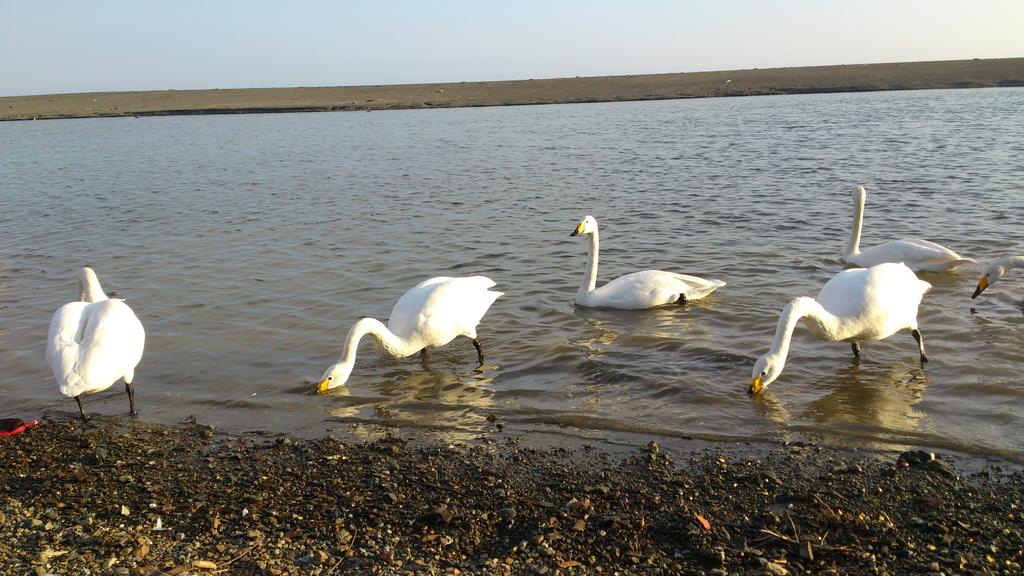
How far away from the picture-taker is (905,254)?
10.2 meters

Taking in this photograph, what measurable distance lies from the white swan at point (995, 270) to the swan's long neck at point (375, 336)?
5.96 metres

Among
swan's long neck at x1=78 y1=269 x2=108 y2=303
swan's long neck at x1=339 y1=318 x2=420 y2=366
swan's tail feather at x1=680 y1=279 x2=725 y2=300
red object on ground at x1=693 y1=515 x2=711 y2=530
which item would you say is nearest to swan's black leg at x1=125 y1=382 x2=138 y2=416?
swan's long neck at x1=78 y1=269 x2=108 y2=303

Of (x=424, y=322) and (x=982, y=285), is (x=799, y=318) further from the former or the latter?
(x=982, y=285)

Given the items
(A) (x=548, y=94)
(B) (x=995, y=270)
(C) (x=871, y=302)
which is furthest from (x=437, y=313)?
(A) (x=548, y=94)

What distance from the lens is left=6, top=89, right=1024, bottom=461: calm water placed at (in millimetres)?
6430

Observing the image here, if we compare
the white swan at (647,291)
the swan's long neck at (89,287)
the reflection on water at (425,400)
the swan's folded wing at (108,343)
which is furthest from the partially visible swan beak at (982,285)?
the swan's long neck at (89,287)

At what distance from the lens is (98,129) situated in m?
45.4

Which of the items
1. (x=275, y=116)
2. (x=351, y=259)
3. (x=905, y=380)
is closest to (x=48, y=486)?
(x=905, y=380)

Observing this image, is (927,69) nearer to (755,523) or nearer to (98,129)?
(98,129)

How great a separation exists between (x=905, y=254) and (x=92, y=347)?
8955mm

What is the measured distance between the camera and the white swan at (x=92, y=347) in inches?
238

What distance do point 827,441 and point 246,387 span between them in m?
4.69

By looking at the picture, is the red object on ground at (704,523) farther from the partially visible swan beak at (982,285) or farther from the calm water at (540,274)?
the partially visible swan beak at (982,285)

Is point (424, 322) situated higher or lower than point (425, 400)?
higher
